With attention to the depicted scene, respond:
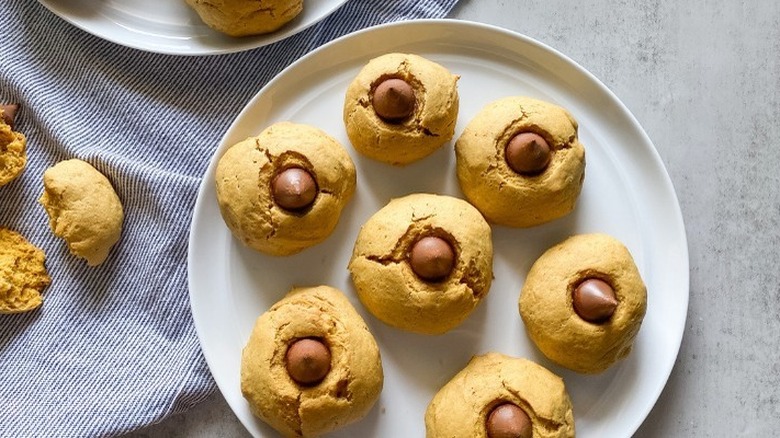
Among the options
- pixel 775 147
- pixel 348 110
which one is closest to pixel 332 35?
pixel 348 110

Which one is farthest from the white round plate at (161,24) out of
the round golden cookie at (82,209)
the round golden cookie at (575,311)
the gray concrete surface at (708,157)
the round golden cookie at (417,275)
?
the round golden cookie at (575,311)

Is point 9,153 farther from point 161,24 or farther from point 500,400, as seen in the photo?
point 500,400

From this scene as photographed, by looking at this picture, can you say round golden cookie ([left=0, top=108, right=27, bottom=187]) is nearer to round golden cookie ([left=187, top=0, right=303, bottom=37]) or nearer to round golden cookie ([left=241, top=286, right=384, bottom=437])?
round golden cookie ([left=187, top=0, right=303, bottom=37])

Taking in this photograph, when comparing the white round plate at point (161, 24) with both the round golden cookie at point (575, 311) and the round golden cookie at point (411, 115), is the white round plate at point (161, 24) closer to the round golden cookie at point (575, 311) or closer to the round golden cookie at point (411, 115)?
the round golden cookie at point (411, 115)

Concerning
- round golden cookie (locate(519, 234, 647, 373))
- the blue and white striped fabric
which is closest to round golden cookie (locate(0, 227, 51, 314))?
the blue and white striped fabric

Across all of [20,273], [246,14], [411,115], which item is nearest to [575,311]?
[411,115]

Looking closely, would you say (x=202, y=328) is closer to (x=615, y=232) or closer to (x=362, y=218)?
(x=362, y=218)
